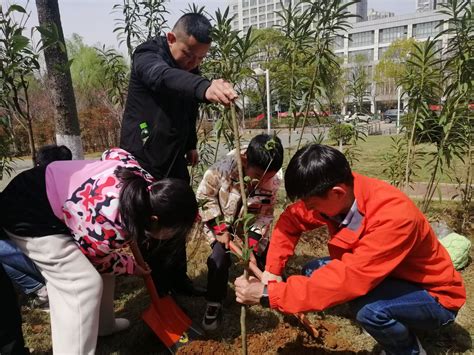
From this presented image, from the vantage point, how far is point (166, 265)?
254 centimetres

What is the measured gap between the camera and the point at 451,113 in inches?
135

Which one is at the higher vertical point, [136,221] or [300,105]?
[300,105]

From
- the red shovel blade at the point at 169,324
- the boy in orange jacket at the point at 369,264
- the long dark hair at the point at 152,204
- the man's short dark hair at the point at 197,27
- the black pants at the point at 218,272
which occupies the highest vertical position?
the man's short dark hair at the point at 197,27

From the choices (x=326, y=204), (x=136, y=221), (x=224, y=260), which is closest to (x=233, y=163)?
(x=224, y=260)

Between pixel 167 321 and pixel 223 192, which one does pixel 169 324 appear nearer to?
pixel 167 321

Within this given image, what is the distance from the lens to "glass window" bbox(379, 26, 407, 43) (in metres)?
50.1

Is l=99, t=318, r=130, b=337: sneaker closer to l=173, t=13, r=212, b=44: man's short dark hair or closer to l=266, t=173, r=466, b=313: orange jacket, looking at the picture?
l=266, t=173, r=466, b=313: orange jacket

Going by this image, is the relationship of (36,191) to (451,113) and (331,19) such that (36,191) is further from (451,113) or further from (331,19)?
(451,113)

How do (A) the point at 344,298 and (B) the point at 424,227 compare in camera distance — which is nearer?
(A) the point at 344,298

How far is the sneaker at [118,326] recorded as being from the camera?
7.62 ft

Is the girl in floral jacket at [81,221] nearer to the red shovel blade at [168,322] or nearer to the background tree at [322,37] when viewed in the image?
the red shovel blade at [168,322]

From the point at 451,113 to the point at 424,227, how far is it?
86.5 inches

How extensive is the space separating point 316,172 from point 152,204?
67 centimetres

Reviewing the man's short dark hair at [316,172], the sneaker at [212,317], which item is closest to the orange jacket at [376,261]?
the man's short dark hair at [316,172]
